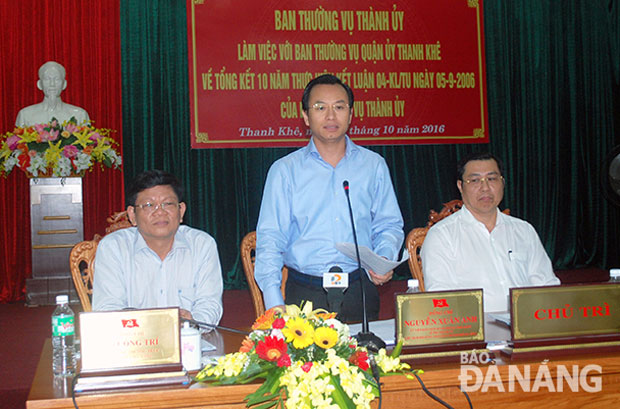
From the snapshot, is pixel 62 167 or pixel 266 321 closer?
pixel 266 321

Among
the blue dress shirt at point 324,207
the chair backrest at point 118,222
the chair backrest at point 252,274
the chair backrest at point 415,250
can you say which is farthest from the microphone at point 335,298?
the chair backrest at point 118,222

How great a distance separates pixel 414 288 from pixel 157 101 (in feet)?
13.6

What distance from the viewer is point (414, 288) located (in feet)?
5.00

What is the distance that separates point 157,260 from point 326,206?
60cm

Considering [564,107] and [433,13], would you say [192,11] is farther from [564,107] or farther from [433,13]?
[564,107]

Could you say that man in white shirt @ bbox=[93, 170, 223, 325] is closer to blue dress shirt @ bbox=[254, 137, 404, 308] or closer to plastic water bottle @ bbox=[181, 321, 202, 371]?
blue dress shirt @ bbox=[254, 137, 404, 308]

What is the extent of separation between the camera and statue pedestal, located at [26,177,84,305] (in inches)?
171

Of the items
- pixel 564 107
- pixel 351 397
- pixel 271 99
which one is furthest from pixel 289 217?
pixel 564 107

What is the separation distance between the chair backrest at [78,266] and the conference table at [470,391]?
66 cm

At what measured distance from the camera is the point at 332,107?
6.50 feet

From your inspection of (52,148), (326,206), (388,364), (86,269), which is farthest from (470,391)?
(52,148)

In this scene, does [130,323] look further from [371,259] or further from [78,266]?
[78,266]

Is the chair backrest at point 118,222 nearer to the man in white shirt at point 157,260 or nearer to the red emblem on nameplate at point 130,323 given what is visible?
the man in white shirt at point 157,260

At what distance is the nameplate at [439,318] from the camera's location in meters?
1.36
